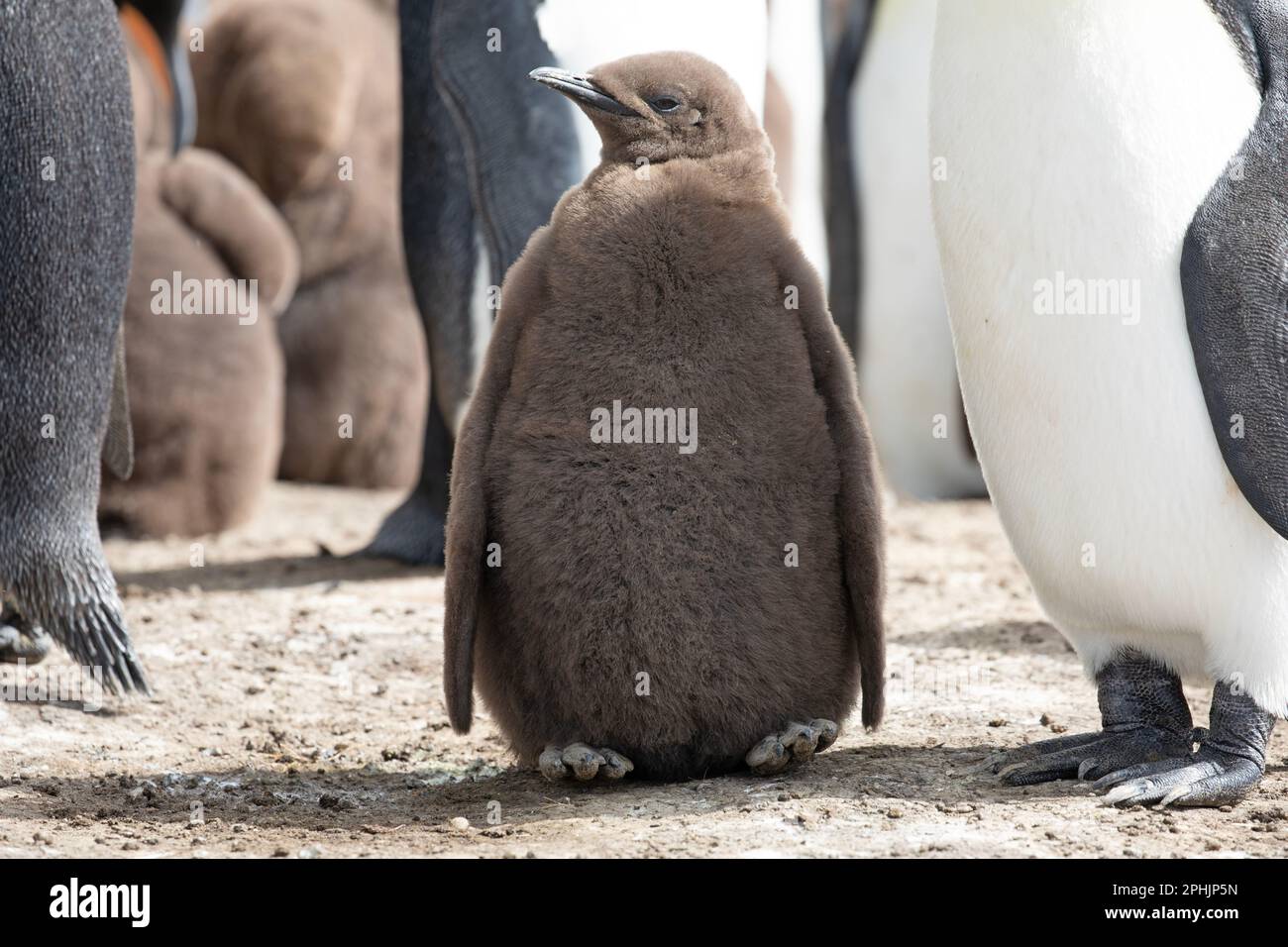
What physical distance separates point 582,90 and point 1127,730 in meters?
1.38

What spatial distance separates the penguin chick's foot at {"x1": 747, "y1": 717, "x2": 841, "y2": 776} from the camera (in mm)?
2795

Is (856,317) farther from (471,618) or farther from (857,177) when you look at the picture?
(471,618)

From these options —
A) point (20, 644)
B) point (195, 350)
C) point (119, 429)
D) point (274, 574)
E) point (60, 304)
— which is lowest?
point (20, 644)

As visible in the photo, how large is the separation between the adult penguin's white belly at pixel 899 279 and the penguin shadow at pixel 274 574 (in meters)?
2.35

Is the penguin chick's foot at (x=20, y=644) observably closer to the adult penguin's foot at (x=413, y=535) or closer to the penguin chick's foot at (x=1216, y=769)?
the adult penguin's foot at (x=413, y=535)

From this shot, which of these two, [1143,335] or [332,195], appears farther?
[332,195]

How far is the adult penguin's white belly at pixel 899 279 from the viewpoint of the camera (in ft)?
23.0

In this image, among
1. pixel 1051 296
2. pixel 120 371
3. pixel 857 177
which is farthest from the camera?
pixel 857 177

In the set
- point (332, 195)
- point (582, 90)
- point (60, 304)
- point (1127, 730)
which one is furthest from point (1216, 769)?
point (332, 195)

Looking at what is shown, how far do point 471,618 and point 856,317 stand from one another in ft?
15.2

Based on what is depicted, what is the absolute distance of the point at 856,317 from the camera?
23.6 feet

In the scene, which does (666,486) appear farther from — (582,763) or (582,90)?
(582,90)

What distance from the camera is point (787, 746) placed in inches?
110
